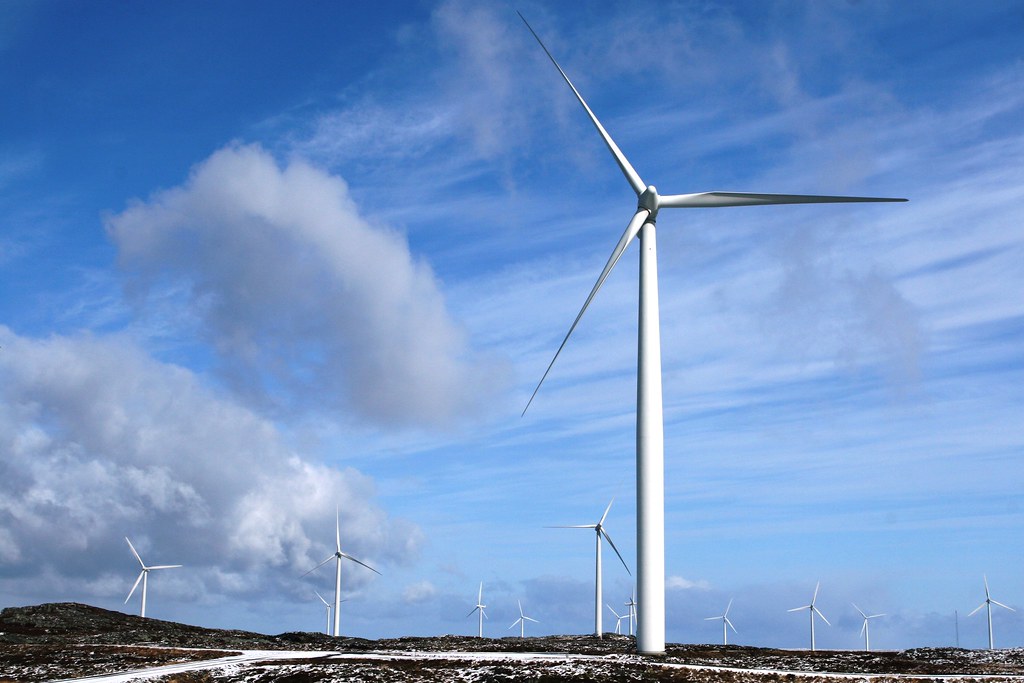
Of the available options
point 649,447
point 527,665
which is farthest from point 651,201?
point 527,665

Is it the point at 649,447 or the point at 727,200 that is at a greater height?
the point at 727,200

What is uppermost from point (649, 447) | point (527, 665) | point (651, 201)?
point (651, 201)

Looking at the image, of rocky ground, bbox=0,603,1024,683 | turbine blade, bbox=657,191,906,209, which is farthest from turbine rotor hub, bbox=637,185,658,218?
rocky ground, bbox=0,603,1024,683

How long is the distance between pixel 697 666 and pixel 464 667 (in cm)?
1479

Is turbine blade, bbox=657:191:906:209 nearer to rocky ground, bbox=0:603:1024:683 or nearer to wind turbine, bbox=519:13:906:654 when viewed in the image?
wind turbine, bbox=519:13:906:654

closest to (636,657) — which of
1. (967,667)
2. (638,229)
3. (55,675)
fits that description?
(967,667)

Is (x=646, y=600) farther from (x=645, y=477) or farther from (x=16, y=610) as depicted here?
(x=16, y=610)

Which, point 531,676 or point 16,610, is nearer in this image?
point 531,676

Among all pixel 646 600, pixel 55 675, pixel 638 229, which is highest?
pixel 638 229

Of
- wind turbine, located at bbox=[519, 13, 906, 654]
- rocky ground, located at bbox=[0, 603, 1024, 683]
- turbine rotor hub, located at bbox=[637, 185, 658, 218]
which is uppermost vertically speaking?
turbine rotor hub, located at bbox=[637, 185, 658, 218]

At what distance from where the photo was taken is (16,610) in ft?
479

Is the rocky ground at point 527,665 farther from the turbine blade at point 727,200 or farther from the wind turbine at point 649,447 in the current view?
the turbine blade at point 727,200

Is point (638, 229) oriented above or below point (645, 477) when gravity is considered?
above

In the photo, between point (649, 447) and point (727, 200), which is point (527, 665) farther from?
A: point (727, 200)
